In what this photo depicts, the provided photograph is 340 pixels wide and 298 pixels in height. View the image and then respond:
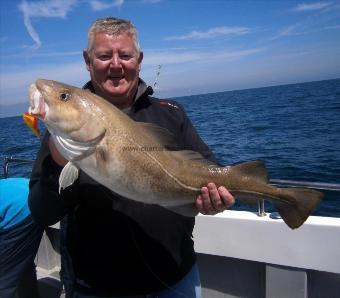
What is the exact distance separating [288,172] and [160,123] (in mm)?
10044

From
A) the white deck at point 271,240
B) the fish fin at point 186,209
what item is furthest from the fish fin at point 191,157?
the white deck at point 271,240

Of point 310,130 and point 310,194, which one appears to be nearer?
point 310,194

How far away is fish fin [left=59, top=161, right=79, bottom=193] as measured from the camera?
2.45 meters

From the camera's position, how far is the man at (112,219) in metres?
2.68

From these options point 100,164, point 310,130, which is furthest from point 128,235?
point 310,130

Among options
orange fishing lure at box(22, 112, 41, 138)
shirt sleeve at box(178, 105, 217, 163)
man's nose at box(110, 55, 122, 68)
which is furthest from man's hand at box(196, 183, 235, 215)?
orange fishing lure at box(22, 112, 41, 138)

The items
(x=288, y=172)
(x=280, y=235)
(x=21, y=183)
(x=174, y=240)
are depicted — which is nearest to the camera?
(x=174, y=240)

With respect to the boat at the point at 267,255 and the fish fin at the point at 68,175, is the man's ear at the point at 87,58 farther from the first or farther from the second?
the boat at the point at 267,255

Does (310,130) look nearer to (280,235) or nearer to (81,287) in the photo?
(280,235)

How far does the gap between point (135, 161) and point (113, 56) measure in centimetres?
78

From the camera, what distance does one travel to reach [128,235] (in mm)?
2713

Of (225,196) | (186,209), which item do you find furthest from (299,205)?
(186,209)

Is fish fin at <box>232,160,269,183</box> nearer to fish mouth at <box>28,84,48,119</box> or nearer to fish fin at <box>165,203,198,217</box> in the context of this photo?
fish fin at <box>165,203,198,217</box>

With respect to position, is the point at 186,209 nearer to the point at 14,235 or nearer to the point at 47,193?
the point at 47,193
